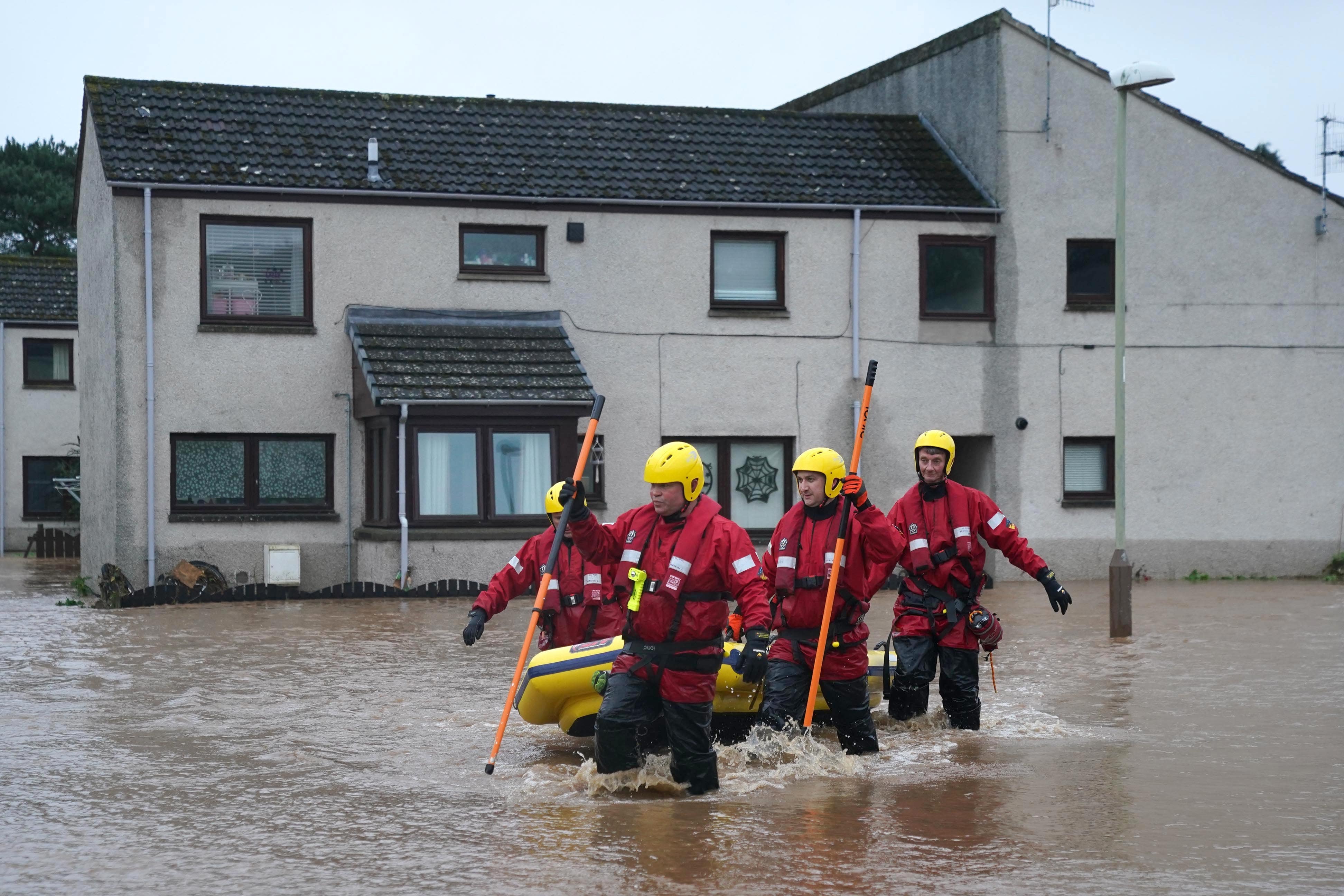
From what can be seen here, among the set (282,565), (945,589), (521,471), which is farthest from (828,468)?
(282,565)

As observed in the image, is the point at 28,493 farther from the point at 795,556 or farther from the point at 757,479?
the point at 795,556

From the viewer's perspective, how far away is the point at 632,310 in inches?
853

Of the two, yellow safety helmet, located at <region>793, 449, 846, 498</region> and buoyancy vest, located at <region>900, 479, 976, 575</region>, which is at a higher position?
yellow safety helmet, located at <region>793, 449, 846, 498</region>

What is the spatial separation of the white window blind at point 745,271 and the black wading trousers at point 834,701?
519 inches

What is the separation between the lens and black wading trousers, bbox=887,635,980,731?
10.2 m

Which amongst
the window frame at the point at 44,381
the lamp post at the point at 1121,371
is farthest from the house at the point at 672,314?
the window frame at the point at 44,381

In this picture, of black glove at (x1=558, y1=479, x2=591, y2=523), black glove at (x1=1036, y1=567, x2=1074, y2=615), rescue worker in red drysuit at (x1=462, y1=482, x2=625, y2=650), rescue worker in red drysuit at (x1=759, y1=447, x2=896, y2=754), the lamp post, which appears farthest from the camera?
the lamp post

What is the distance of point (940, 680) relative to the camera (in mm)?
10242

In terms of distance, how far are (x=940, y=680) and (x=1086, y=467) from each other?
43.9 feet

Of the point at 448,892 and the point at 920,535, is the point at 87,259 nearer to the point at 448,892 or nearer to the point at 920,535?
the point at 920,535

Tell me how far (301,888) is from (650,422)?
1543 cm

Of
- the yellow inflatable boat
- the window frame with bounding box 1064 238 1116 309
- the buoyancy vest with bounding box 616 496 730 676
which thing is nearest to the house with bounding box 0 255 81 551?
the window frame with bounding box 1064 238 1116 309

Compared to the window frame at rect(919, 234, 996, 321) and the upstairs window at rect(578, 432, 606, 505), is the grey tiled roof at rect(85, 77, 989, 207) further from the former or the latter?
the upstairs window at rect(578, 432, 606, 505)

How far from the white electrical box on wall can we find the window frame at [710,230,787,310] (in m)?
6.46
